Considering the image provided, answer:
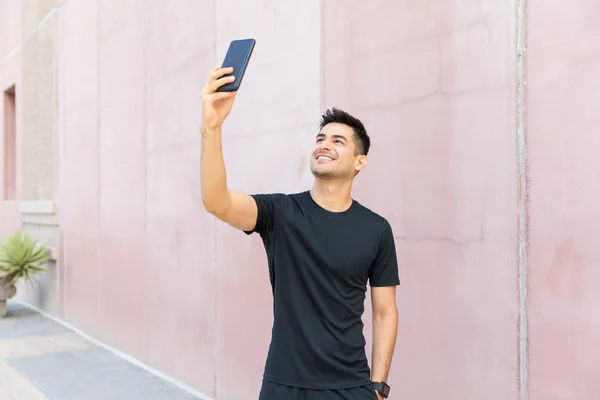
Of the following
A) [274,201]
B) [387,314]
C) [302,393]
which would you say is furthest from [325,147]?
[302,393]

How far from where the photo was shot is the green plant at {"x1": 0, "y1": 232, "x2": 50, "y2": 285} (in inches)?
450

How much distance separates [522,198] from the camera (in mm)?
3641

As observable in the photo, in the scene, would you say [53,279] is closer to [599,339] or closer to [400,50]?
[400,50]

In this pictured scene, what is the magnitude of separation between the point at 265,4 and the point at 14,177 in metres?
11.5

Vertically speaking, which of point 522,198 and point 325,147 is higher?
point 325,147

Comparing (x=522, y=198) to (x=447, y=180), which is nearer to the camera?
(x=522, y=198)

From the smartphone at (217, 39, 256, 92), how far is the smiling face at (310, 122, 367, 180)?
571mm

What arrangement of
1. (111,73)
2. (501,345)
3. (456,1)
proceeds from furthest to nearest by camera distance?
(111,73) < (456,1) < (501,345)

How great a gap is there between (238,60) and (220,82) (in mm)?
127

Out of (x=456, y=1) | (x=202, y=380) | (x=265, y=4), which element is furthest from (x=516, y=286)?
(x=202, y=380)

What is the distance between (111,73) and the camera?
928cm

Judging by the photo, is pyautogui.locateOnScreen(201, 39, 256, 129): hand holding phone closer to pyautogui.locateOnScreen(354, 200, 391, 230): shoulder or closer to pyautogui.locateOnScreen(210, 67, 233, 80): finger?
pyautogui.locateOnScreen(210, 67, 233, 80): finger

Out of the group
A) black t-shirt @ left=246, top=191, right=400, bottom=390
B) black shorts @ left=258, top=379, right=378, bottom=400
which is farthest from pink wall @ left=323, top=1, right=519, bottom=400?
black shorts @ left=258, top=379, right=378, bottom=400

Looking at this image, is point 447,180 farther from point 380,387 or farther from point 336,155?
point 380,387
